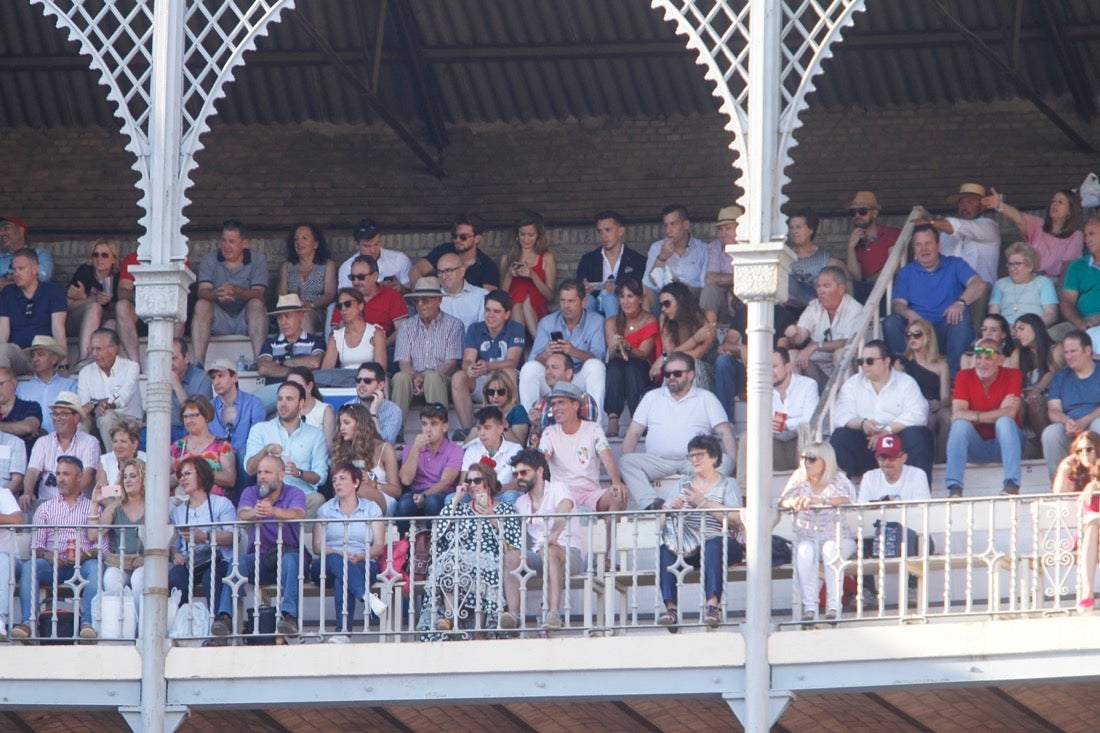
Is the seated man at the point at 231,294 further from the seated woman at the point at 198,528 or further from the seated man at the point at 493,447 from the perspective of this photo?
the seated man at the point at 493,447

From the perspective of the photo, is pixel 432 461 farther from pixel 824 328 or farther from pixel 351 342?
pixel 824 328

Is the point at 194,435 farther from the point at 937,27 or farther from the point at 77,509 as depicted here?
the point at 937,27

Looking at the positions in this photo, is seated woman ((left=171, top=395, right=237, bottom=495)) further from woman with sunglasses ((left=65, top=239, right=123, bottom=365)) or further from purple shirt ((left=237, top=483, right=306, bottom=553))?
woman with sunglasses ((left=65, top=239, right=123, bottom=365))

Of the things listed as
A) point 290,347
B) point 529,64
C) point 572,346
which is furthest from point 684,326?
point 529,64

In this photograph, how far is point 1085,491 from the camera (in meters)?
12.7

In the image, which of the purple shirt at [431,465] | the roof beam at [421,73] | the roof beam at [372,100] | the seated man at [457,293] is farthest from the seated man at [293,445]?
the roof beam at [421,73]

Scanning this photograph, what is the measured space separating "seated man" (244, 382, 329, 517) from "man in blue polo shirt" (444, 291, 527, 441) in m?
1.42

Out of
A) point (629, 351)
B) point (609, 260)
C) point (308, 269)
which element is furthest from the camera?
point (308, 269)

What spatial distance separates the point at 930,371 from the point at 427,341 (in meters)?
3.62

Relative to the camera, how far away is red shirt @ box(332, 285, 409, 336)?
17.0 m

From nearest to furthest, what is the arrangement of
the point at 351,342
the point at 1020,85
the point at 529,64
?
the point at 351,342
the point at 1020,85
the point at 529,64

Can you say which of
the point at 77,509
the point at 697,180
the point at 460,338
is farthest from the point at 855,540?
the point at 697,180

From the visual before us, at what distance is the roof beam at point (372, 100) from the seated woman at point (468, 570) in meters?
5.01

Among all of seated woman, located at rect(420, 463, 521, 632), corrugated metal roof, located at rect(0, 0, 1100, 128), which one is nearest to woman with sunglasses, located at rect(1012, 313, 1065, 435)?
seated woman, located at rect(420, 463, 521, 632)
